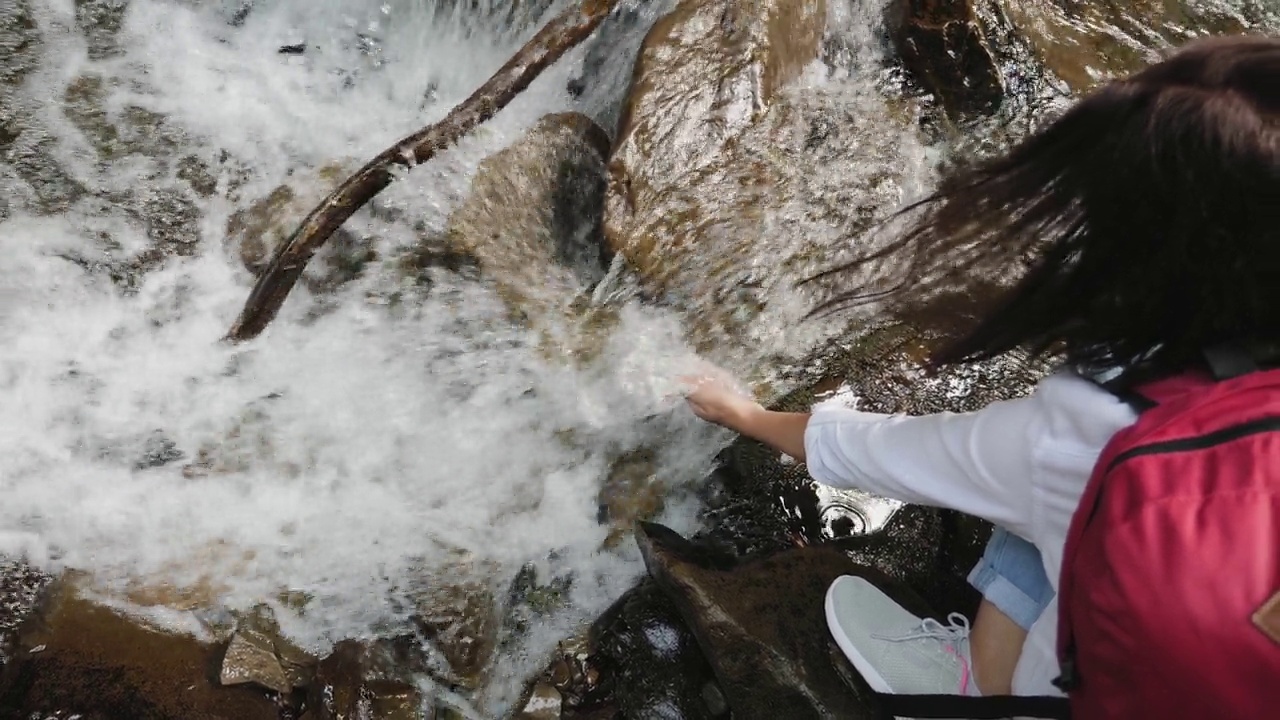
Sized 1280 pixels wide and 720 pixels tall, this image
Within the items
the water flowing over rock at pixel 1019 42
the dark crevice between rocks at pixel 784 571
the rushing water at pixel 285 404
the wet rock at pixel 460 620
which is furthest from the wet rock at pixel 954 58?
the wet rock at pixel 460 620

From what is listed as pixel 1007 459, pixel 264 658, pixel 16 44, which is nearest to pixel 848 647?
pixel 1007 459

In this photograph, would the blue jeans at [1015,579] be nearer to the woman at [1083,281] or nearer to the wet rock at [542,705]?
the woman at [1083,281]

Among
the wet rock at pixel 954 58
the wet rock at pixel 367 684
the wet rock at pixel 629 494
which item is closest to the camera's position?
the wet rock at pixel 367 684

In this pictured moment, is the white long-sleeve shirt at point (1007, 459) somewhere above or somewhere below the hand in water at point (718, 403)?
above

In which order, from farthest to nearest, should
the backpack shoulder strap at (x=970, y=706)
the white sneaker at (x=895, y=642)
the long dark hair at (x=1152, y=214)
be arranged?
the white sneaker at (x=895, y=642) < the backpack shoulder strap at (x=970, y=706) < the long dark hair at (x=1152, y=214)

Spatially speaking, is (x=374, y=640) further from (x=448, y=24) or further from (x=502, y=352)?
(x=448, y=24)

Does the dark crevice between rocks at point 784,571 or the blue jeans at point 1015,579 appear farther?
the dark crevice between rocks at point 784,571

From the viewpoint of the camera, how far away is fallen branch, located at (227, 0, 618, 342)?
2695 millimetres

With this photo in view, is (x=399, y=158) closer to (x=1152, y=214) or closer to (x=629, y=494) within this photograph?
(x=629, y=494)

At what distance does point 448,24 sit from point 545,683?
11.3 ft

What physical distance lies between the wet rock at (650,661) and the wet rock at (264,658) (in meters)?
0.93

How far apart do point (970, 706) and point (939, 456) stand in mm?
604

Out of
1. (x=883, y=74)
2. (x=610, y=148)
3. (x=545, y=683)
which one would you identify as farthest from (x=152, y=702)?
(x=883, y=74)

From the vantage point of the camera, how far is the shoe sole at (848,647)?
200 centimetres
